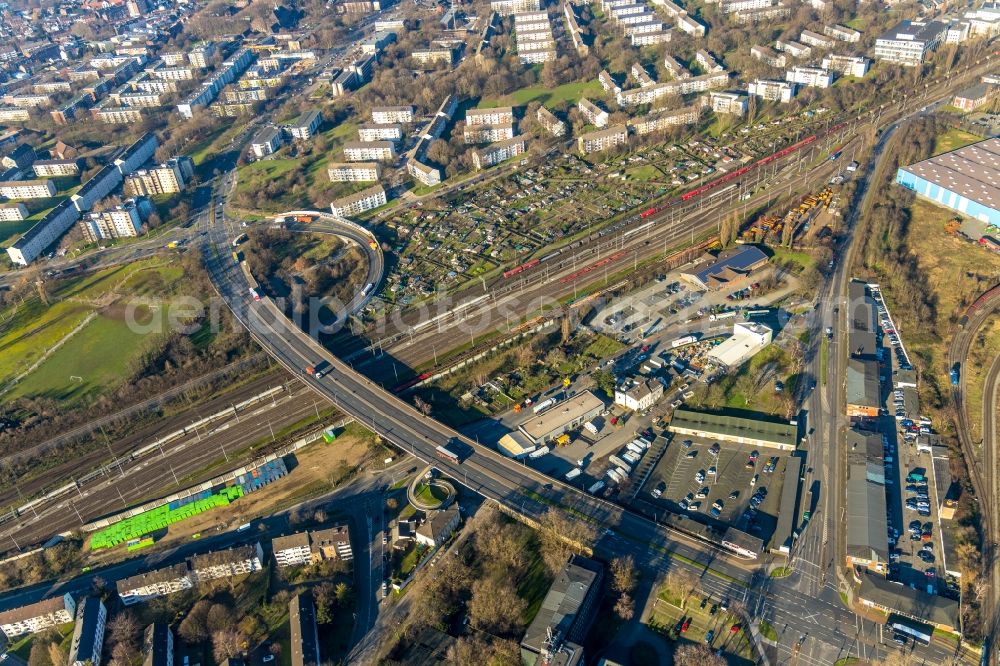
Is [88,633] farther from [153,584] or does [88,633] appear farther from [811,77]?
[811,77]

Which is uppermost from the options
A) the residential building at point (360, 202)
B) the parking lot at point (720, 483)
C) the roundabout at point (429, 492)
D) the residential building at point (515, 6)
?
the residential building at point (515, 6)

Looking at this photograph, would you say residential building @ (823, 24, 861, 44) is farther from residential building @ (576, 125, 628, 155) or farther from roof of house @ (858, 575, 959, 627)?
roof of house @ (858, 575, 959, 627)

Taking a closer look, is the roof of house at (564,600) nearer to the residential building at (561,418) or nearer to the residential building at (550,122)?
the residential building at (561,418)

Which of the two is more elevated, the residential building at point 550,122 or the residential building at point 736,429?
the residential building at point 550,122

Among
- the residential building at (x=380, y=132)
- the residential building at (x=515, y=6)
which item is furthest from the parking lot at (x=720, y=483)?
the residential building at (x=515, y=6)

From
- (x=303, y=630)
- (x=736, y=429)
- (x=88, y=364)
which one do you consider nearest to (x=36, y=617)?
(x=303, y=630)

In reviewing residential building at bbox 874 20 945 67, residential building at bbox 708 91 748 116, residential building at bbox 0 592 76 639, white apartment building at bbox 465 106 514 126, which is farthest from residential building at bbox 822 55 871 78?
residential building at bbox 0 592 76 639
